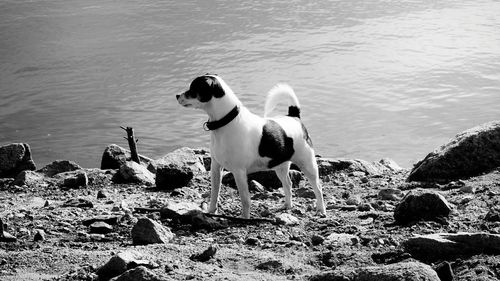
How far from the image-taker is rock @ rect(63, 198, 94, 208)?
874 cm

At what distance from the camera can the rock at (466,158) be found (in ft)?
32.3

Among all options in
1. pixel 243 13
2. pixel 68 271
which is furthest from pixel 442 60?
pixel 68 271

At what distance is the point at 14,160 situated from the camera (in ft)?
39.4

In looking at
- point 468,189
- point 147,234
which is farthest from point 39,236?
point 468,189

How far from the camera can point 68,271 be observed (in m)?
5.96

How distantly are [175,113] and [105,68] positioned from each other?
147 inches

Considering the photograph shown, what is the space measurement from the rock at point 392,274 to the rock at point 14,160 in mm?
7549

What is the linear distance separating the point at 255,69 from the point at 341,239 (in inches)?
453

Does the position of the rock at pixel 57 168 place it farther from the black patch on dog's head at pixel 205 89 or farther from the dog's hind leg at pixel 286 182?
the black patch on dog's head at pixel 205 89

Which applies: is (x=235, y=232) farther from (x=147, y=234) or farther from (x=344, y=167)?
(x=344, y=167)

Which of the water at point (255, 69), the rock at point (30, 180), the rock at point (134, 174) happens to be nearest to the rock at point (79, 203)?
the rock at point (134, 174)

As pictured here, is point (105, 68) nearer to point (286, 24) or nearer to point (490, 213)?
point (286, 24)

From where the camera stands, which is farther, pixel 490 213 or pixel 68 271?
pixel 490 213

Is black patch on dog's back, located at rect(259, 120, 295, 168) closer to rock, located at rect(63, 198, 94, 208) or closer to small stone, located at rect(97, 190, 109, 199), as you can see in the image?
rock, located at rect(63, 198, 94, 208)
